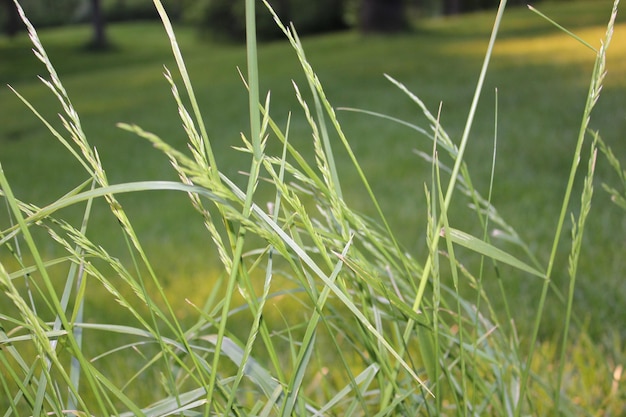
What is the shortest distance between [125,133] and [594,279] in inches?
216

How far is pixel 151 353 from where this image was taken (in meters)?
1.90

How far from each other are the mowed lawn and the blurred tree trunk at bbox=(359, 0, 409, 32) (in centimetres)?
223

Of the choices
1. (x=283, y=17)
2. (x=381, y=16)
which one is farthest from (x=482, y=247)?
(x=283, y=17)

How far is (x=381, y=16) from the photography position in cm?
1466

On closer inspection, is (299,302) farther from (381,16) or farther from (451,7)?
(451,7)

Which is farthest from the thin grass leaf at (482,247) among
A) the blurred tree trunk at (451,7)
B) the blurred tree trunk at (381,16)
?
the blurred tree trunk at (451,7)

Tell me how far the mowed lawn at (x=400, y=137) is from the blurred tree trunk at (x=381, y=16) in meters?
2.23

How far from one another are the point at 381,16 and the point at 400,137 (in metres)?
10.8

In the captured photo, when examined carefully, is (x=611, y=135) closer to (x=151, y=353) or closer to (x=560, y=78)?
(x=560, y=78)

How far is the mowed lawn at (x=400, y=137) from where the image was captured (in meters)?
2.53

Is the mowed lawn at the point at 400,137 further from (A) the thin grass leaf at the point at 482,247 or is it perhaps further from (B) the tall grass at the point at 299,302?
(A) the thin grass leaf at the point at 482,247

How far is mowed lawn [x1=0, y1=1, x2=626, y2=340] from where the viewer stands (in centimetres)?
253

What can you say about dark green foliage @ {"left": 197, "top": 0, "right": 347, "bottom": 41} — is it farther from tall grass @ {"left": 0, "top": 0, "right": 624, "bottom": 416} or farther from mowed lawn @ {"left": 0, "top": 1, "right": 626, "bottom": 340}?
tall grass @ {"left": 0, "top": 0, "right": 624, "bottom": 416}

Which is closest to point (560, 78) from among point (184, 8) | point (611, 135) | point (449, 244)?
point (611, 135)
